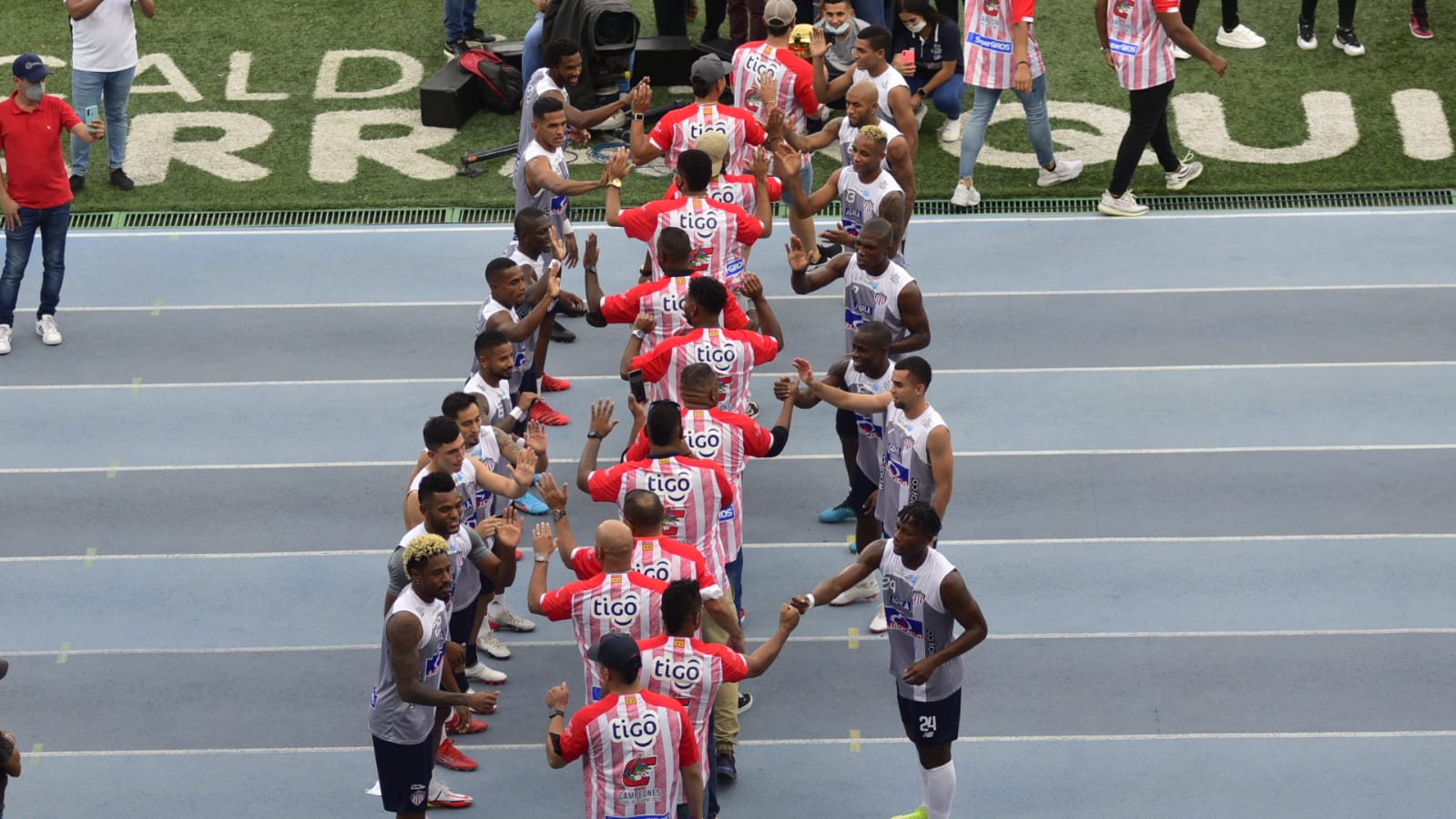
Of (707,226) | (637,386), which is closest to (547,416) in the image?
(637,386)

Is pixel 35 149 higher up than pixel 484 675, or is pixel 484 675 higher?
pixel 35 149

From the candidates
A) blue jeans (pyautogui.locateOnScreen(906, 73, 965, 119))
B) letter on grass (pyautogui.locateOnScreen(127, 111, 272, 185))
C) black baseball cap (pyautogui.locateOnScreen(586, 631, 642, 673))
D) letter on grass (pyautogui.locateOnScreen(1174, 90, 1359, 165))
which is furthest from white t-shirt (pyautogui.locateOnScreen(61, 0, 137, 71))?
black baseball cap (pyautogui.locateOnScreen(586, 631, 642, 673))

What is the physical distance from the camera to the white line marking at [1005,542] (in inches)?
342

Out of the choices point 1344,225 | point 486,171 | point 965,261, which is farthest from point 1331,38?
point 486,171

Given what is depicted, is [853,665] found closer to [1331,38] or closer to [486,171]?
[486,171]

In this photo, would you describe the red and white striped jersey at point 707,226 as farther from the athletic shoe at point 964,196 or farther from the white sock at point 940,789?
the athletic shoe at point 964,196

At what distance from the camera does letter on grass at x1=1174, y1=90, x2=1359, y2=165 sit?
12523mm

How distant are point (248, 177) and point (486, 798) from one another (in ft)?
22.5

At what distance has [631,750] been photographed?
584cm

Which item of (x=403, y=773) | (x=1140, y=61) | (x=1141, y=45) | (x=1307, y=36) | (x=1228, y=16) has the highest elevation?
(x=1141, y=45)

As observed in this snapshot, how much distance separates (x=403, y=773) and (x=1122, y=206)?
7.33m

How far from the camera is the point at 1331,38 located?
13.9m

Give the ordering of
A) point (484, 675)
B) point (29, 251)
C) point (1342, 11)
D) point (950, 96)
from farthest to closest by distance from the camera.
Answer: point (1342, 11) < point (950, 96) < point (29, 251) < point (484, 675)

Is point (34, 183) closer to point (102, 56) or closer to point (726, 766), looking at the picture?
point (102, 56)
